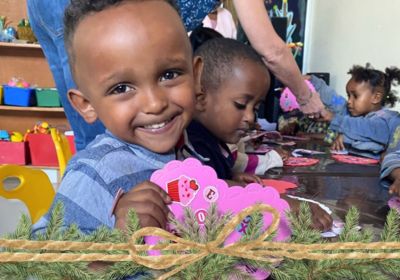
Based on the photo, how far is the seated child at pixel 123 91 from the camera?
1.87ft

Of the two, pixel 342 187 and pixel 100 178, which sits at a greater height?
pixel 100 178

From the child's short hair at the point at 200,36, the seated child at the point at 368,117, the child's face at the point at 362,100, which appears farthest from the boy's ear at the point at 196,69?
the child's face at the point at 362,100

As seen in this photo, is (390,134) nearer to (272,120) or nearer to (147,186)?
(272,120)

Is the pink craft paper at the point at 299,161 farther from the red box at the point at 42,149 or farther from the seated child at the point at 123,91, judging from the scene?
the red box at the point at 42,149

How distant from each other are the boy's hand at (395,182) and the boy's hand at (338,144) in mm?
508

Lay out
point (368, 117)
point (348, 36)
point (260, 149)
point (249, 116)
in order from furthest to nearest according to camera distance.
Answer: point (348, 36), point (368, 117), point (260, 149), point (249, 116)

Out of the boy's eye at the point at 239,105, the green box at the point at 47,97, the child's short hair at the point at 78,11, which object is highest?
the child's short hair at the point at 78,11

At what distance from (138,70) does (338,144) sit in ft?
3.62

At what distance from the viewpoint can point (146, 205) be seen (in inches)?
18.7

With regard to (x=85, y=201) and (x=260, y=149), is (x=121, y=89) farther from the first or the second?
(x=260, y=149)

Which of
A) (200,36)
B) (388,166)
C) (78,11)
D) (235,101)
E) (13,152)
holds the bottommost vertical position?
(13,152)

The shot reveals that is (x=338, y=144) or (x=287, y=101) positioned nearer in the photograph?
(x=338, y=144)

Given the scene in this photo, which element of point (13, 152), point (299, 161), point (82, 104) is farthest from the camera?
point (13, 152)

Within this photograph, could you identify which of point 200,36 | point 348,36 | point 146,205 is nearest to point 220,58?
point 200,36
